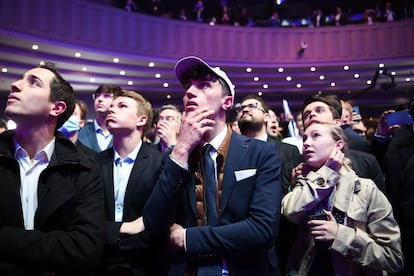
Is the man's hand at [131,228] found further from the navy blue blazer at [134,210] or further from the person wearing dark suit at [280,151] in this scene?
the person wearing dark suit at [280,151]

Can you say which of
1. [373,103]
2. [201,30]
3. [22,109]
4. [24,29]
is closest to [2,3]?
[24,29]

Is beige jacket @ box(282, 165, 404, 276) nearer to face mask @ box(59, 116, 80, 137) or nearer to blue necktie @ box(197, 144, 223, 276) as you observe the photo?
blue necktie @ box(197, 144, 223, 276)

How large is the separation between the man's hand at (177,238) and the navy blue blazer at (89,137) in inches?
90.2

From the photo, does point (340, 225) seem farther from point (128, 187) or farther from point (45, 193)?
point (45, 193)

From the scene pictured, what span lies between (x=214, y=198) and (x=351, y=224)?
32.7 inches

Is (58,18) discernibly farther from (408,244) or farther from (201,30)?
(408,244)

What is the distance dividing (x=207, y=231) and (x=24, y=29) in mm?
8387

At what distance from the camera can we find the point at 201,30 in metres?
11.4

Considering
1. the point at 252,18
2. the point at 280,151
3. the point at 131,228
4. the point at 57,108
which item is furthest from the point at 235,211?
the point at 252,18

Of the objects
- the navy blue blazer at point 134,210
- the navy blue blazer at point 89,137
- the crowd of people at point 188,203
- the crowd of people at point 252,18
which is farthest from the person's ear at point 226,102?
the crowd of people at point 252,18

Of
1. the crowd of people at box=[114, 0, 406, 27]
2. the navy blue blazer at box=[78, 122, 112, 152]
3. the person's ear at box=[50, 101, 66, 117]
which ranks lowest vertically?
the navy blue blazer at box=[78, 122, 112, 152]

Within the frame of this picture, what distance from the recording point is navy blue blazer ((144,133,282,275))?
1.54 meters

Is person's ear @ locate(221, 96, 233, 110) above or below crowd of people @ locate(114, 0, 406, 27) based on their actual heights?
below

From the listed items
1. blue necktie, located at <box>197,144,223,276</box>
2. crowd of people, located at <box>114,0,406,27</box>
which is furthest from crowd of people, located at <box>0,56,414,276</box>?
crowd of people, located at <box>114,0,406,27</box>
